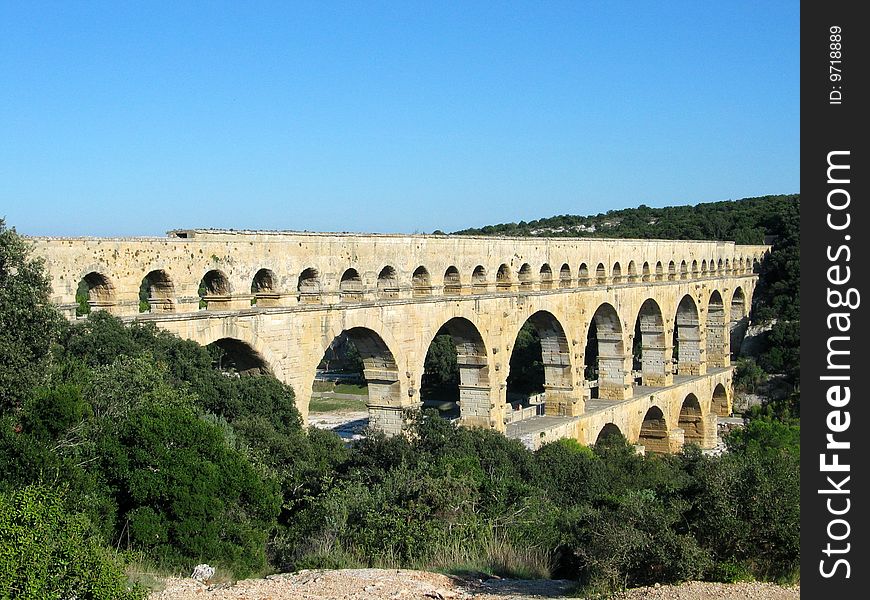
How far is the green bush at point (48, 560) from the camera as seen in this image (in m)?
7.48

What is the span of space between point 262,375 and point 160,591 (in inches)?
368

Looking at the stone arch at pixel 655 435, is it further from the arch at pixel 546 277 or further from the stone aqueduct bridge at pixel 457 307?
the arch at pixel 546 277

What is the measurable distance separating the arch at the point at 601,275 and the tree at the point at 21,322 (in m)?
21.8

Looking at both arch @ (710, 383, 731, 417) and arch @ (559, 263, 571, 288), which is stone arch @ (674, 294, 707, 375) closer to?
arch @ (710, 383, 731, 417)

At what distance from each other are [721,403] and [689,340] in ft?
12.0

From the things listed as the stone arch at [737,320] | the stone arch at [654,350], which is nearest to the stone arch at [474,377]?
the stone arch at [654,350]

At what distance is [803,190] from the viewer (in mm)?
7211

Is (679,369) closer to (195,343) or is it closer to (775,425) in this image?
(775,425)

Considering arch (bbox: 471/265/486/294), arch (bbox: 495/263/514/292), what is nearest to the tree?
arch (bbox: 471/265/486/294)

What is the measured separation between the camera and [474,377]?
1005 inches

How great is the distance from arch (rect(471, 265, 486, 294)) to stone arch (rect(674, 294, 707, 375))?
54.3 ft

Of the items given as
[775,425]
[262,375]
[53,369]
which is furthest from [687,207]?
[53,369]

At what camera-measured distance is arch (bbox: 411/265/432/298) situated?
23.4 metres

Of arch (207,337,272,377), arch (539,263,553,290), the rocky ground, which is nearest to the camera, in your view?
the rocky ground
